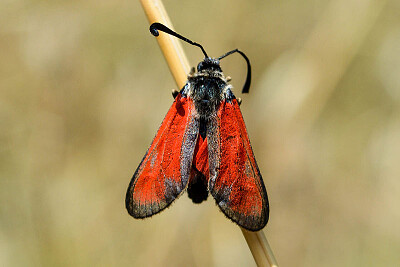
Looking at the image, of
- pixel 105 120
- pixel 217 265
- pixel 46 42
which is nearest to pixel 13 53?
pixel 46 42

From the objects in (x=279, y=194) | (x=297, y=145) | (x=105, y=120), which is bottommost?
(x=279, y=194)

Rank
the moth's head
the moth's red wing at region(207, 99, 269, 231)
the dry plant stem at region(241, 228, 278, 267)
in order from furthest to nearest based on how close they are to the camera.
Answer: the moth's head, the moth's red wing at region(207, 99, 269, 231), the dry plant stem at region(241, 228, 278, 267)

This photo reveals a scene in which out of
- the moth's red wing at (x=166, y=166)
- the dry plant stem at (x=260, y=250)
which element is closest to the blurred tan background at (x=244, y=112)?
the moth's red wing at (x=166, y=166)

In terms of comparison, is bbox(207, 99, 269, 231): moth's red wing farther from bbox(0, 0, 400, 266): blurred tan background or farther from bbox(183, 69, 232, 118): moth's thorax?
bbox(0, 0, 400, 266): blurred tan background

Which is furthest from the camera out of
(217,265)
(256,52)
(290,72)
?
(256,52)

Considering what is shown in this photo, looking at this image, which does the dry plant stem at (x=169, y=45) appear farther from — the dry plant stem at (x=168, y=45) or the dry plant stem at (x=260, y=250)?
the dry plant stem at (x=260, y=250)

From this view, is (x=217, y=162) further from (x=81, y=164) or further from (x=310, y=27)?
(x=310, y=27)

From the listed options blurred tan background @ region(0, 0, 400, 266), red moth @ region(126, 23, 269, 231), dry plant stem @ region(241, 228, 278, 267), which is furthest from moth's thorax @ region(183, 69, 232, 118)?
blurred tan background @ region(0, 0, 400, 266)

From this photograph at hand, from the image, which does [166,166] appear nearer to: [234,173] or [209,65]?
[234,173]
